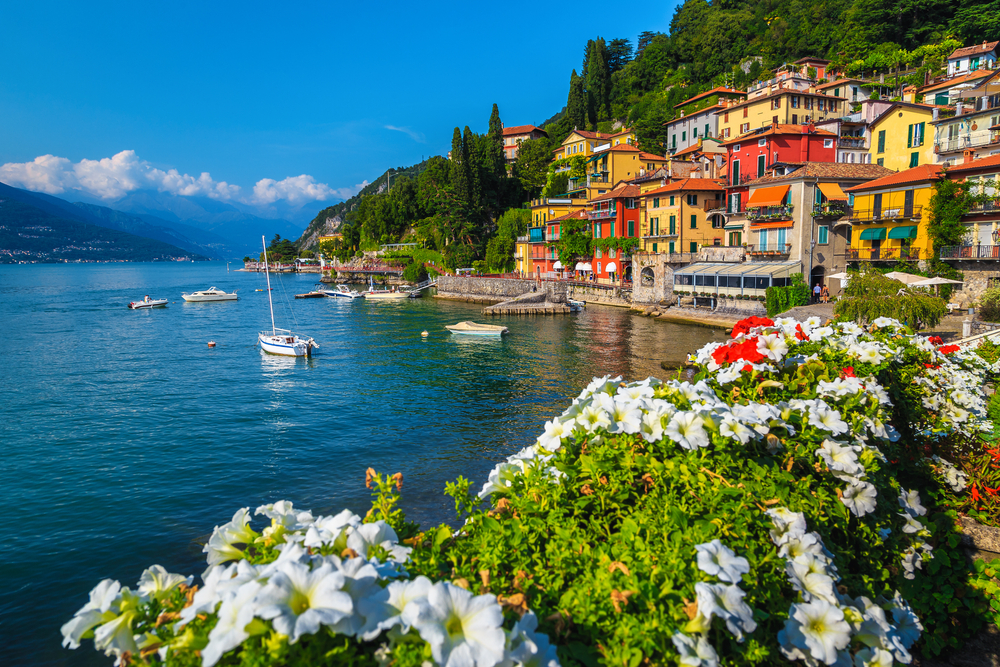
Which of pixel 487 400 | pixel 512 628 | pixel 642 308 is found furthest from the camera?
pixel 642 308

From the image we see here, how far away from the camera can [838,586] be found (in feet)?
10.1

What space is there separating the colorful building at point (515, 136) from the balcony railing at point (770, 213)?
6617 cm

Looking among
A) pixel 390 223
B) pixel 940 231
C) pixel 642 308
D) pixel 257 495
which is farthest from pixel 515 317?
pixel 390 223

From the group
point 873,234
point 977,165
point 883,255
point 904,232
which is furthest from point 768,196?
point 977,165

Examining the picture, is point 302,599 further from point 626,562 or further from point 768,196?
point 768,196

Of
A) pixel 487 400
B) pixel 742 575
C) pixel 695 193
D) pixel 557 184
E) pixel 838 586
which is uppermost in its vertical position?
pixel 557 184

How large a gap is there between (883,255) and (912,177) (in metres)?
4.77

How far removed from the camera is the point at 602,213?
188 feet

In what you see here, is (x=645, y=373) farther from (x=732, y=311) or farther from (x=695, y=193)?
(x=695, y=193)

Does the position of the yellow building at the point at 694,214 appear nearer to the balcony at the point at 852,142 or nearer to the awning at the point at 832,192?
the balcony at the point at 852,142

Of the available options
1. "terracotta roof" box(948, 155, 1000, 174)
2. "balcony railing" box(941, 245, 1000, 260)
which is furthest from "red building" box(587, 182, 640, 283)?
"balcony railing" box(941, 245, 1000, 260)

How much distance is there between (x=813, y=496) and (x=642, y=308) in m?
45.8

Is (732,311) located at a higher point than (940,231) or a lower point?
lower

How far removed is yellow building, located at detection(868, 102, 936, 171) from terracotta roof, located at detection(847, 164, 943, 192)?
7.47m
